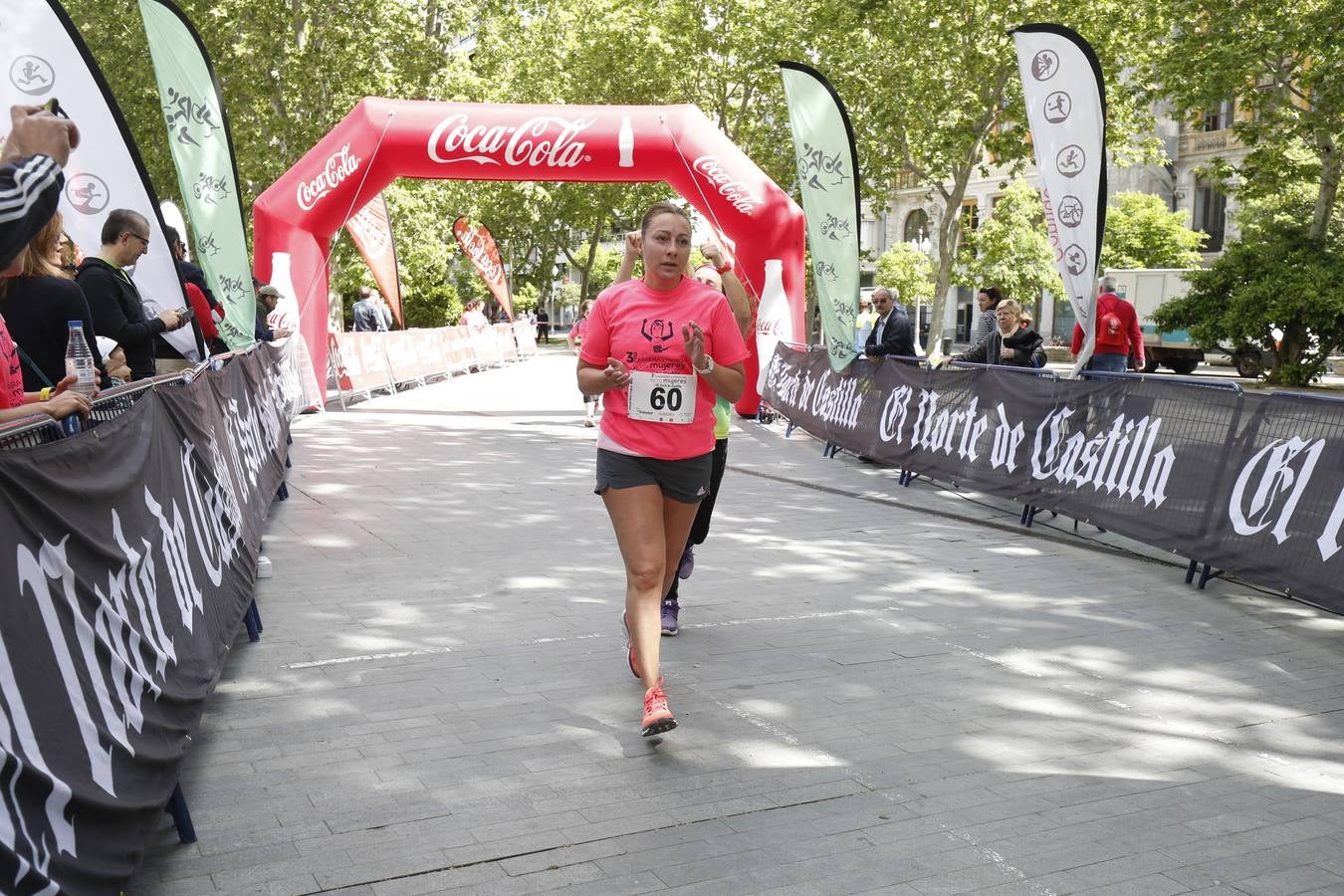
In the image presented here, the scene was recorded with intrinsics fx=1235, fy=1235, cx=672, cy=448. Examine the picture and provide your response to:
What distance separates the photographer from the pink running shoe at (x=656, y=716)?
A: 15.0 feet

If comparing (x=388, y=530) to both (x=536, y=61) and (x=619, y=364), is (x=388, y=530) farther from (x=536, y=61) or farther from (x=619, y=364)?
(x=536, y=61)

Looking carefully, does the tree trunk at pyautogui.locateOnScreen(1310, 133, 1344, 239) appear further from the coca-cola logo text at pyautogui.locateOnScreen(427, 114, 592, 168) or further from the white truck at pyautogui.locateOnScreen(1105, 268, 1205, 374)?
the coca-cola logo text at pyautogui.locateOnScreen(427, 114, 592, 168)

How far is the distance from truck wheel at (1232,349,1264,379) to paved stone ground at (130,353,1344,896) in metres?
25.2

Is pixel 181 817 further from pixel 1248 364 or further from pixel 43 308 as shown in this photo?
pixel 1248 364

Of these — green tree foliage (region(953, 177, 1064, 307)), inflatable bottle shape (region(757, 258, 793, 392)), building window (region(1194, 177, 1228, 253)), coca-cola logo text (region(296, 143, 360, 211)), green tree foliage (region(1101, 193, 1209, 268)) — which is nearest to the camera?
coca-cola logo text (region(296, 143, 360, 211))

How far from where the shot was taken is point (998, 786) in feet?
14.2

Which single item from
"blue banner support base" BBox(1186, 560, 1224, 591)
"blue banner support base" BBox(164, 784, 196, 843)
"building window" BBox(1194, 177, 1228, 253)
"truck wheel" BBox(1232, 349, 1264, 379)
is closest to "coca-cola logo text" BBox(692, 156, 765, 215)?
"blue banner support base" BBox(1186, 560, 1224, 591)

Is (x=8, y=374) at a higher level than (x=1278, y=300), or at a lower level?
higher

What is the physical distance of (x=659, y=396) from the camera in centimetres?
490

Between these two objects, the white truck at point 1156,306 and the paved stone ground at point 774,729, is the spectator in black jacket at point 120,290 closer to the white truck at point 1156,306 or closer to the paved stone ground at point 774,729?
the paved stone ground at point 774,729

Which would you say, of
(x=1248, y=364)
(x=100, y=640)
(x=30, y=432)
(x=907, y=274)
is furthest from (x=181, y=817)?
(x=907, y=274)

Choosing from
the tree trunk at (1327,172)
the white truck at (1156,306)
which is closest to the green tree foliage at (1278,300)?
the tree trunk at (1327,172)

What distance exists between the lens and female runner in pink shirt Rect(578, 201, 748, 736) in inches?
193

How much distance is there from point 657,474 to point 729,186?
12609 mm
